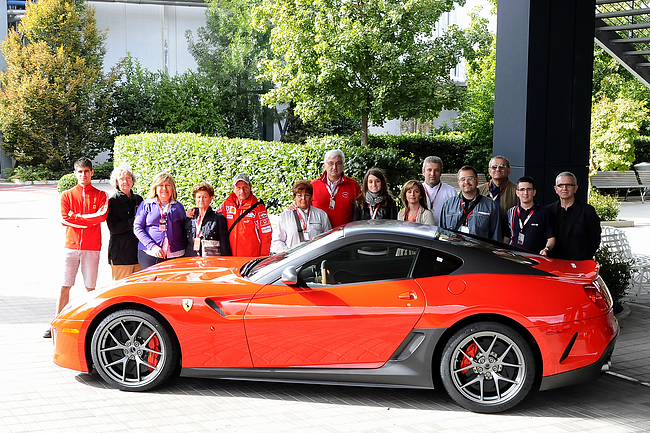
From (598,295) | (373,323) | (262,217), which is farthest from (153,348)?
(598,295)

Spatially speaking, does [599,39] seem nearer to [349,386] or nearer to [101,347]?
[349,386]

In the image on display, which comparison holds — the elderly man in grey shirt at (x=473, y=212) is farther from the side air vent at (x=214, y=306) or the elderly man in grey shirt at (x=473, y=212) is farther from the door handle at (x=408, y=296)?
the side air vent at (x=214, y=306)

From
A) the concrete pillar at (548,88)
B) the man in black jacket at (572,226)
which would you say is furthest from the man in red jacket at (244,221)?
the concrete pillar at (548,88)

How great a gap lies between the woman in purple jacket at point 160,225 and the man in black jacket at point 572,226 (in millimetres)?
3838

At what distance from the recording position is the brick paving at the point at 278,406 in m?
4.80

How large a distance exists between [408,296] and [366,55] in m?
15.0

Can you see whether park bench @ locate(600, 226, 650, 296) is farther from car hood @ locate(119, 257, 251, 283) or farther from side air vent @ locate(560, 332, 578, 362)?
car hood @ locate(119, 257, 251, 283)

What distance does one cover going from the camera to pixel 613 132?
2298cm

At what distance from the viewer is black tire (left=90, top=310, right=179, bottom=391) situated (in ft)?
17.6

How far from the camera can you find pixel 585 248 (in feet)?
22.1

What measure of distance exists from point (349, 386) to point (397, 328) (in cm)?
86

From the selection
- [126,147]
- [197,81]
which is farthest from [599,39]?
[197,81]

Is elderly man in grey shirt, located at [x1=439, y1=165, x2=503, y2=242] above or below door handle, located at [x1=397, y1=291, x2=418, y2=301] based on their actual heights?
above

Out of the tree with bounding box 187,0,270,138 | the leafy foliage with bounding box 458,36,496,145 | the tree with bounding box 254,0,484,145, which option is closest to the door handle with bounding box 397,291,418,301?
the tree with bounding box 254,0,484,145
